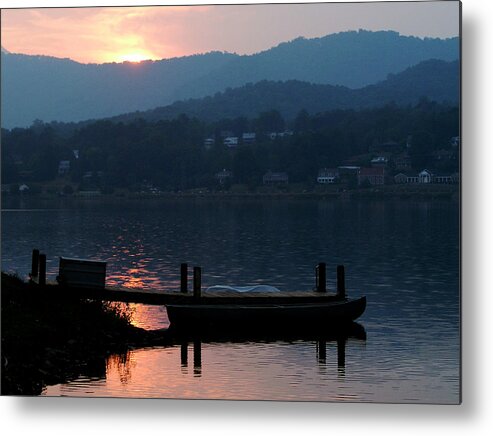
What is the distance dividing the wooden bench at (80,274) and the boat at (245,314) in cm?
209

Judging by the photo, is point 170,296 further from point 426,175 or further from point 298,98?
point 298,98

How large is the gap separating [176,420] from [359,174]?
36.8ft

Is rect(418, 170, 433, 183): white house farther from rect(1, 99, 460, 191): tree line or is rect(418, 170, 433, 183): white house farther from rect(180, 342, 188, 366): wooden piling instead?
rect(180, 342, 188, 366): wooden piling

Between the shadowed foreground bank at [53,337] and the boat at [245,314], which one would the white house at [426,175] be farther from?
the shadowed foreground bank at [53,337]

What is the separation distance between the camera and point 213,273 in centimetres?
3544

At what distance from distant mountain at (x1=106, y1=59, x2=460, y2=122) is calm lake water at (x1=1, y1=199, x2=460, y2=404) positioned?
262cm

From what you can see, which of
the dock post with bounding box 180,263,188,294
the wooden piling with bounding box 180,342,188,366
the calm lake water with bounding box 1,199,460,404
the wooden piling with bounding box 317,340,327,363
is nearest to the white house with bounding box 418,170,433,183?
the calm lake water with bounding box 1,199,460,404

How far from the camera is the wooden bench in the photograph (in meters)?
18.3

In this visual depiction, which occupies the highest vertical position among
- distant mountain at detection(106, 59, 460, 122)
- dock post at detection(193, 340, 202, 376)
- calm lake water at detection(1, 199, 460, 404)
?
distant mountain at detection(106, 59, 460, 122)

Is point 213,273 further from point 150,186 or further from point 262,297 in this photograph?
point 262,297

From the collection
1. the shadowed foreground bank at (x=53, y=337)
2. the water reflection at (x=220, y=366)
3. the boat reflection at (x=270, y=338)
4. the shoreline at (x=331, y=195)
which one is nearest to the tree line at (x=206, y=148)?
the shoreline at (x=331, y=195)

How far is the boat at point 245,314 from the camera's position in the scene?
65.3ft

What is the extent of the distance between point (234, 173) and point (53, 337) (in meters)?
15.6

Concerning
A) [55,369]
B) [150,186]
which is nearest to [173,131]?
[150,186]
